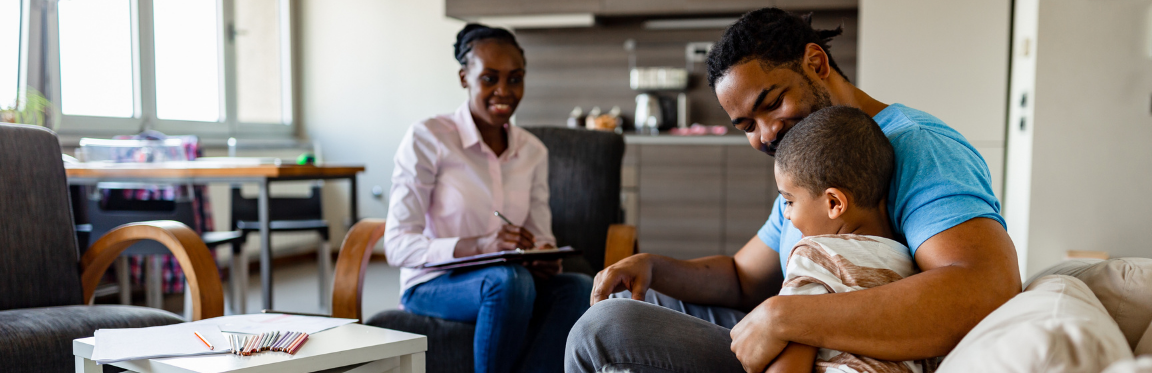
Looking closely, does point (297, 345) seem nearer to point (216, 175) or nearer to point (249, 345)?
point (249, 345)

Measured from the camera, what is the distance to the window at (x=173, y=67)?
3.86 m

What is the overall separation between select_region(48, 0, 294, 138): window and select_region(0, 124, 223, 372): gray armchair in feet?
6.97


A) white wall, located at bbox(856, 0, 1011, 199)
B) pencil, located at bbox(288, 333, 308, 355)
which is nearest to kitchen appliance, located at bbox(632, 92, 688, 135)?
white wall, located at bbox(856, 0, 1011, 199)

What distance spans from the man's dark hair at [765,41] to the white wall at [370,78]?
416 cm

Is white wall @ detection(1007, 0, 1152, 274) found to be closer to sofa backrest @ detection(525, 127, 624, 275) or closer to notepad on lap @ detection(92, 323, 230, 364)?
sofa backrest @ detection(525, 127, 624, 275)

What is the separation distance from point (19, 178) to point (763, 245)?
5.92 feet

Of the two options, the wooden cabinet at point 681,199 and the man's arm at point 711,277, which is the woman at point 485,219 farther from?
the wooden cabinet at point 681,199

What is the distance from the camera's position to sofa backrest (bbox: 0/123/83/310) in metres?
1.82

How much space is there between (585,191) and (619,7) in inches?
99.5

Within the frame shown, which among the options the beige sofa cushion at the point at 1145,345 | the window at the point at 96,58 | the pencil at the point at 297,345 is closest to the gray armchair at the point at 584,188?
the pencil at the point at 297,345

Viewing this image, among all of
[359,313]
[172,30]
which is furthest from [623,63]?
[359,313]

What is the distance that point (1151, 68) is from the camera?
10.7 ft

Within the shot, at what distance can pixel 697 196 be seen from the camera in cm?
453

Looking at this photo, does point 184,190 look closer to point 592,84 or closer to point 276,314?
point 276,314
